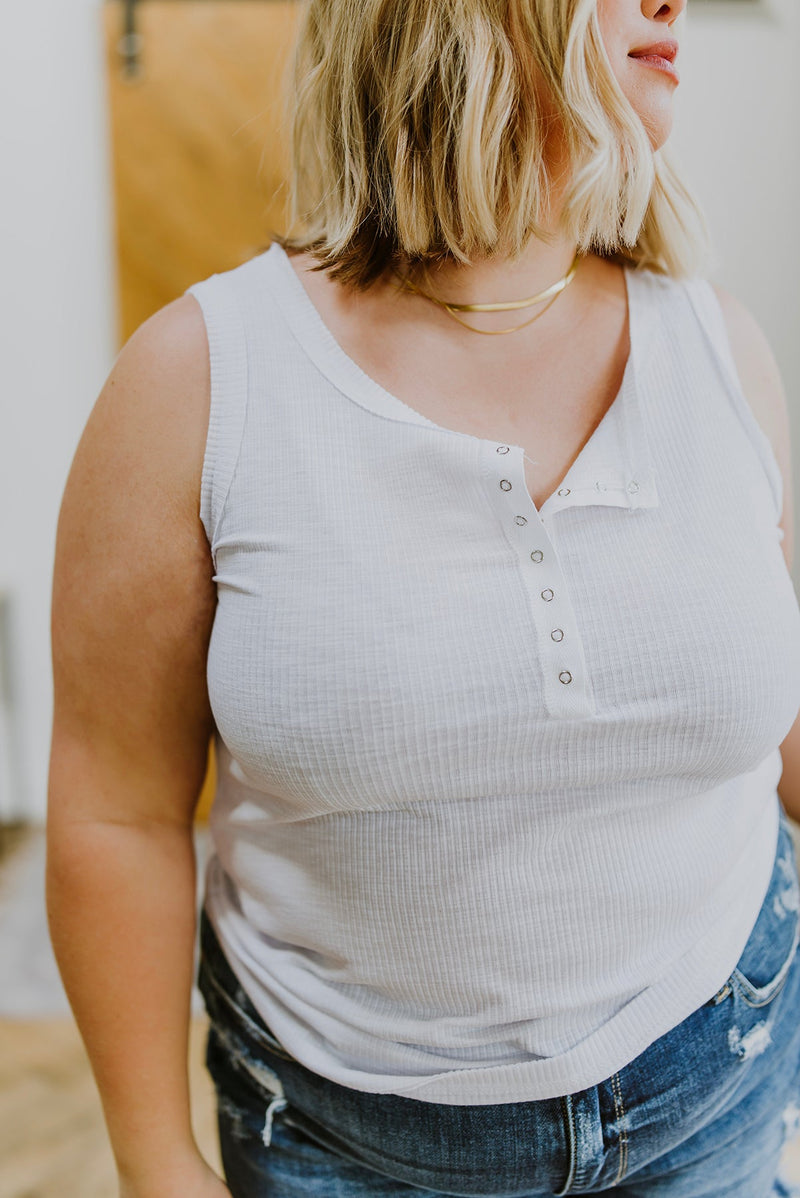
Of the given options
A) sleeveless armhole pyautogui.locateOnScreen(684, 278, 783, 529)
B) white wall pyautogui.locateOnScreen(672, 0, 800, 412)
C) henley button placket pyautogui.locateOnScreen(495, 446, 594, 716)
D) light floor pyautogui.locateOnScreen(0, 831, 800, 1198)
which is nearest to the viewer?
henley button placket pyautogui.locateOnScreen(495, 446, 594, 716)

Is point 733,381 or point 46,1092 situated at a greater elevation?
point 733,381

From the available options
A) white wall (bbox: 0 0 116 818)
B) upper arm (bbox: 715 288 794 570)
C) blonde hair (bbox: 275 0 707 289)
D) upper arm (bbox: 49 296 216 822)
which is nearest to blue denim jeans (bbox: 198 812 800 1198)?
upper arm (bbox: 49 296 216 822)

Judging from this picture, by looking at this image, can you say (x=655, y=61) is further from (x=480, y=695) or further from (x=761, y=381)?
(x=480, y=695)

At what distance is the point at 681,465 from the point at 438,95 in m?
0.29

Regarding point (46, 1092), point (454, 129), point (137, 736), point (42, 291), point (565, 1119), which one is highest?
point (454, 129)

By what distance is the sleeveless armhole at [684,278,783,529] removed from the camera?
0.72 metres

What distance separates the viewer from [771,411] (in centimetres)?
76

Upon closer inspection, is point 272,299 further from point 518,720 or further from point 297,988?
point 297,988

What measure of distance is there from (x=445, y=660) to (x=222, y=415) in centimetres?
21

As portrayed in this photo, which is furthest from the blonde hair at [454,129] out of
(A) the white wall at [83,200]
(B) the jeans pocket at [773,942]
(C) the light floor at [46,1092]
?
(A) the white wall at [83,200]

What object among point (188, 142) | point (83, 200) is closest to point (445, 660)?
point (188, 142)

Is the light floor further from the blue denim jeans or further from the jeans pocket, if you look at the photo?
the jeans pocket

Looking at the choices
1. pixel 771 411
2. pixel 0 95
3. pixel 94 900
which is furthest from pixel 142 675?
pixel 0 95

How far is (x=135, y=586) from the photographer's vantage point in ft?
2.23
